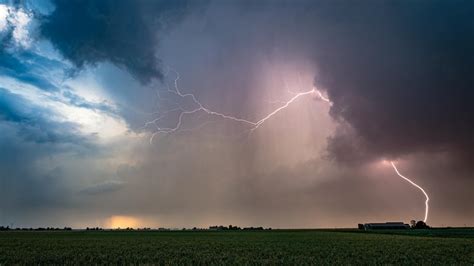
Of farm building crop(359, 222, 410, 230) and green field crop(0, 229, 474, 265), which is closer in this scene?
green field crop(0, 229, 474, 265)

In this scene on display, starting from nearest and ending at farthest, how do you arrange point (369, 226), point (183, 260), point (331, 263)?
point (331, 263), point (183, 260), point (369, 226)

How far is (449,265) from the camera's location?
56.0ft

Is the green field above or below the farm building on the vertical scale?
below

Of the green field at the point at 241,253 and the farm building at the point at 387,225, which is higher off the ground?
the farm building at the point at 387,225

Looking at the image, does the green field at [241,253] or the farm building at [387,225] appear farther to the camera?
the farm building at [387,225]

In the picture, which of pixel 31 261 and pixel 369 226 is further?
pixel 369 226

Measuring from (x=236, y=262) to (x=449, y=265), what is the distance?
10.2 meters

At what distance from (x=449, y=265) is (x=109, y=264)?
53.7 ft

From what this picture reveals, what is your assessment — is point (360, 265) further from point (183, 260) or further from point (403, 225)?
point (403, 225)

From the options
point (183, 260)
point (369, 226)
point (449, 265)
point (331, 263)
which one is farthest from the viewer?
point (369, 226)

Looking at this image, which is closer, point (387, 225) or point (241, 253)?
point (241, 253)

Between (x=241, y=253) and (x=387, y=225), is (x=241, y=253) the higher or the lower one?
the lower one

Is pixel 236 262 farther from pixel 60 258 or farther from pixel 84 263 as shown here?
pixel 60 258

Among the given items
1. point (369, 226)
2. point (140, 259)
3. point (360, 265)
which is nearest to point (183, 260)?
point (140, 259)
